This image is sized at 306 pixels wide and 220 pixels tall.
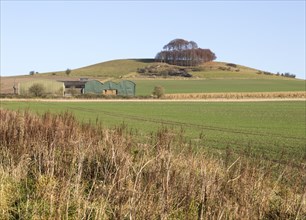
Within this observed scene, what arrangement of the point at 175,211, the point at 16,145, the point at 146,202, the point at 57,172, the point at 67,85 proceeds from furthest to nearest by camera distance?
the point at 67,85 → the point at 16,145 → the point at 57,172 → the point at 175,211 → the point at 146,202

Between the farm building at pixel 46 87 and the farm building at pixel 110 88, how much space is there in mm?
5810

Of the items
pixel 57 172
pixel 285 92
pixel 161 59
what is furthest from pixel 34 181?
pixel 161 59

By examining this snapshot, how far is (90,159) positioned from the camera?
1043 centimetres

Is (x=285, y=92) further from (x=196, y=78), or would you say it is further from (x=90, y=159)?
(x=90, y=159)

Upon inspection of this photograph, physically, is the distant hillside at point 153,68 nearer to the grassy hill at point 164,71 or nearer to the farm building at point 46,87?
the grassy hill at point 164,71

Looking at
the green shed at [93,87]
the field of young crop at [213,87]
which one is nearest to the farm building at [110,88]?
the green shed at [93,87]

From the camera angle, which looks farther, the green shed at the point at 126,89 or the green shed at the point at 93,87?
the green shed at the point at 126,89

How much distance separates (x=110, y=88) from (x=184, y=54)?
3222 inches

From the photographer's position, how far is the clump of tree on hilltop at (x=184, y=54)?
172 metres

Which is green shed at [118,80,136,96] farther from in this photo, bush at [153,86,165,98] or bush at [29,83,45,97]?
bush at [29,83,45,97]

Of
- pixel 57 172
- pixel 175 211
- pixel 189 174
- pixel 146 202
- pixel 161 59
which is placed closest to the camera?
pixel 146 202

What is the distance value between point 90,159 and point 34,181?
63.9 inches

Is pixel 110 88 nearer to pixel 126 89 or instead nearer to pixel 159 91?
pixel 126 89

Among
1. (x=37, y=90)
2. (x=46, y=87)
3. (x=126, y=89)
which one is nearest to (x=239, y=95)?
(x=126, y=89)
